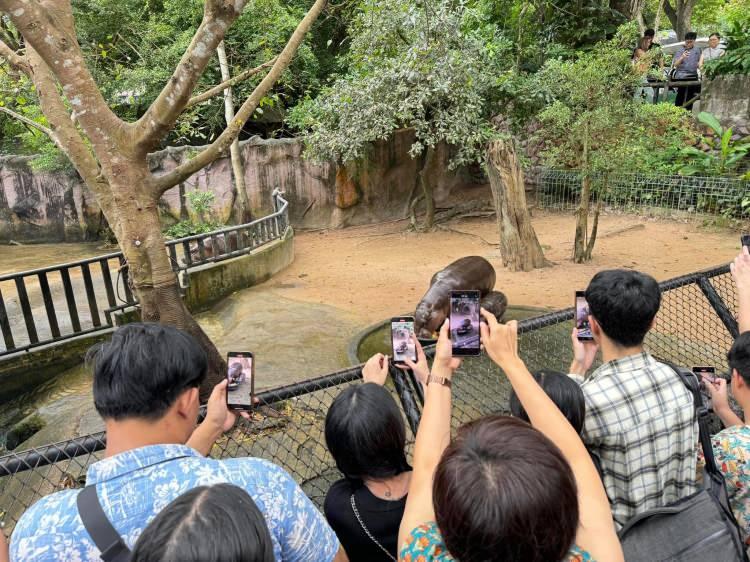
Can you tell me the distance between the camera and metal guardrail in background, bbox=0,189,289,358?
209 inches

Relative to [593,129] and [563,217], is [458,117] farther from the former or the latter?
[563,217]

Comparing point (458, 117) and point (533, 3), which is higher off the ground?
point (533, 3)

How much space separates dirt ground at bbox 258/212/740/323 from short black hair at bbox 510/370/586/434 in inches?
213

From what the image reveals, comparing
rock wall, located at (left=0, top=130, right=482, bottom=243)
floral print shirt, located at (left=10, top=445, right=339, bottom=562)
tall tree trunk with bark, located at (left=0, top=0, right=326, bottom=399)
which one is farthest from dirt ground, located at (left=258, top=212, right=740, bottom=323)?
floral print shirt, located at (left=10, top=445, right=339, bottom=562)

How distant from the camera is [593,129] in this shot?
26.0 ft

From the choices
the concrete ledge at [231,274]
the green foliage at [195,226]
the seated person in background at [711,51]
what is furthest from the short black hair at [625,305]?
the seated person in background at [711,51]

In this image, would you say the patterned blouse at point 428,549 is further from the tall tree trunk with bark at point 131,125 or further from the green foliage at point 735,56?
the green foliage at point 735,56

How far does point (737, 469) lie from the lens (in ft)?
5.10

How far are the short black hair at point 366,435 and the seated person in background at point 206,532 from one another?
0.57 m

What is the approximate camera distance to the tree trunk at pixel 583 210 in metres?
7.99

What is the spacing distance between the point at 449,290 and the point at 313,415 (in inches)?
95.7

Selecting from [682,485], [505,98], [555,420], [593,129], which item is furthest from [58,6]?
[505,98]

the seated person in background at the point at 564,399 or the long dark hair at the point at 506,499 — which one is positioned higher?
the long dark hair at the point at 506,499

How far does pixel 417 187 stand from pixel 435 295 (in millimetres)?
7888
